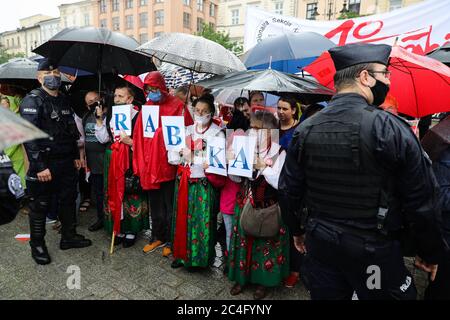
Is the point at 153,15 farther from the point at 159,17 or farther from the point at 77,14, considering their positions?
the point at 77,14

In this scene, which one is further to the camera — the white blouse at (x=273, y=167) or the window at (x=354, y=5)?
the window at (x=354, y=5)

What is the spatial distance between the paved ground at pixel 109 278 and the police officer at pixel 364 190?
142cm

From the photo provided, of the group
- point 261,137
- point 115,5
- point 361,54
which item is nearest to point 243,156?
point 261,137

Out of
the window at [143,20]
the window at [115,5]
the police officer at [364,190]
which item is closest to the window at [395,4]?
the police officer at [364,190]

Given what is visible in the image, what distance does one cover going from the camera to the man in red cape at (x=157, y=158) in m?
3.50

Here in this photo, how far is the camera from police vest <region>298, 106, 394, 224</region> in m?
1.62

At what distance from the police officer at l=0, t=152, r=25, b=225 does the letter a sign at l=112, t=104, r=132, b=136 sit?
5.35 ft

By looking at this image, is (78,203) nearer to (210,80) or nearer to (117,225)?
(117,225)

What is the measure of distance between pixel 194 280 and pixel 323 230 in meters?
1.82

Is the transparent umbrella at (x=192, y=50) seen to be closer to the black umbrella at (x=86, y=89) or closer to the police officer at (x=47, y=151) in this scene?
the police officer at (x=47, y=151)

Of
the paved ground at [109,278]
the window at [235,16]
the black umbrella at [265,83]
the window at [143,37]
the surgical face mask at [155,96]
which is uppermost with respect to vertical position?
the window at [235,16]

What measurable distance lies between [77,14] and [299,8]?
45109 mm

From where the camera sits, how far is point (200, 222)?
10.4 feet
